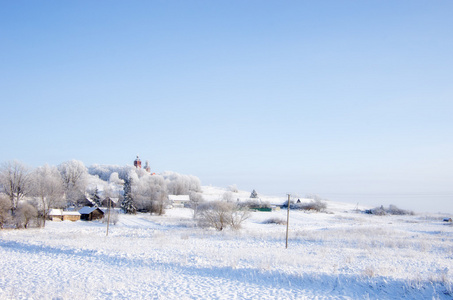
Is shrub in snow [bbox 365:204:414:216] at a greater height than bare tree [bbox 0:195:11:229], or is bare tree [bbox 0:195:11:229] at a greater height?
bare tree [bbox 0:195:11:229]

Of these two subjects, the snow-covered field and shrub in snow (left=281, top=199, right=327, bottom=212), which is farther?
shrub in snow (left=281, top=199, right=327, bottom=212)

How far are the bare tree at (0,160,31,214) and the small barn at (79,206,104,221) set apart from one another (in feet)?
35.8

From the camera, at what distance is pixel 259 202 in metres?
105

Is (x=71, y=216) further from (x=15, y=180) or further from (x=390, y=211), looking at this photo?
(x=390, y=211)

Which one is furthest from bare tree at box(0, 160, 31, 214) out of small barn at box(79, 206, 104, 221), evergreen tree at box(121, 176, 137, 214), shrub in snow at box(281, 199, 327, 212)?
shrub in snow at box(281, 199, 327, 212)

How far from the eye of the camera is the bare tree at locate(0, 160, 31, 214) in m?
58.0

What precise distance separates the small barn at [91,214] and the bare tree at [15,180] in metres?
10.9

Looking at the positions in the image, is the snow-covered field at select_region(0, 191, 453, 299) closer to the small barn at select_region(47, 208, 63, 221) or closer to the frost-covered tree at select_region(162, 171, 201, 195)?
the small barn at select_region(47, 208, 63, 221)

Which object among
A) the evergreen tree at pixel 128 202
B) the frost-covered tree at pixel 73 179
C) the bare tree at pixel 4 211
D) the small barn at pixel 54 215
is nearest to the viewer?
the bare tree at pixel 4 211

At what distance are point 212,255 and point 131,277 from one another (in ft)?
19.5

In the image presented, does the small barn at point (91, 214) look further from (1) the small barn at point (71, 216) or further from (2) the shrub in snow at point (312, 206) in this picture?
(2) the shrub in snow at point (312, 206)

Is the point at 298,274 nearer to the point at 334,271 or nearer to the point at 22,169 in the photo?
the point at 334,271

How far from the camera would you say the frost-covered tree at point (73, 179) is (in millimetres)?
85500

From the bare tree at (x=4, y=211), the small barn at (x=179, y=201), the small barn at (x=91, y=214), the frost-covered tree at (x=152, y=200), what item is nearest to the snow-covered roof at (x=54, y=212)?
the small barn at (x=91, y=214)
